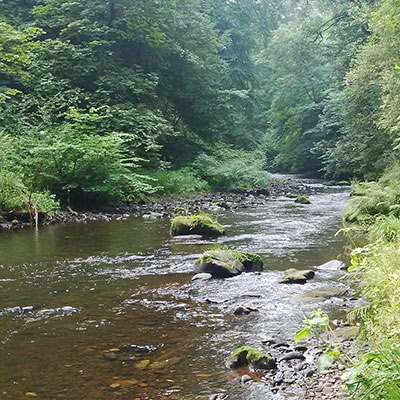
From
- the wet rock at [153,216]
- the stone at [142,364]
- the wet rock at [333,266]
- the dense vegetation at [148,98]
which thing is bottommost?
the wet rock at [333,266]

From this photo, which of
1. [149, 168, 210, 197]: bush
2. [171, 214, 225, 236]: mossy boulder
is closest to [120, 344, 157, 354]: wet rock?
[171, 214, 225, 236]: mossy boulder

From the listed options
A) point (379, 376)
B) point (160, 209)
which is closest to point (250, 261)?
point (379, 376)

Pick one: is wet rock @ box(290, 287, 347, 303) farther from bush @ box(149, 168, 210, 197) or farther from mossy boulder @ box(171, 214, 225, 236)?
bush @ box(149, 168, 210, 197)

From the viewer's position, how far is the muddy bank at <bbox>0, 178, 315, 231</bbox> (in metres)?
12.3

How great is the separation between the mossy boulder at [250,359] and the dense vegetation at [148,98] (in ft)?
26.2

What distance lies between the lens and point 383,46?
14984mm

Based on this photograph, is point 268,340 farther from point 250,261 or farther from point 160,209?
point 160,209

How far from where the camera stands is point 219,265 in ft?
22.4

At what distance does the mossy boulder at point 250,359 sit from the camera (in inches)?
145

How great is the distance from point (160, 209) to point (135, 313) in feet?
33.4

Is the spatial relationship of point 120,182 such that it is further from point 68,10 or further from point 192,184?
point 68,10

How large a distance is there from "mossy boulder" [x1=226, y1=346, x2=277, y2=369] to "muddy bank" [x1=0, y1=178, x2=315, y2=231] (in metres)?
9.28

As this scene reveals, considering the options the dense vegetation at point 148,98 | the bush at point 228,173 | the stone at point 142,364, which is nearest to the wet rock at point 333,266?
the stone at point 142,364

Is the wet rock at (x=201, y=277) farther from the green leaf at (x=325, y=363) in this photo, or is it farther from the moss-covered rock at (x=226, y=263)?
the green leaf at (x=325, y=363)
